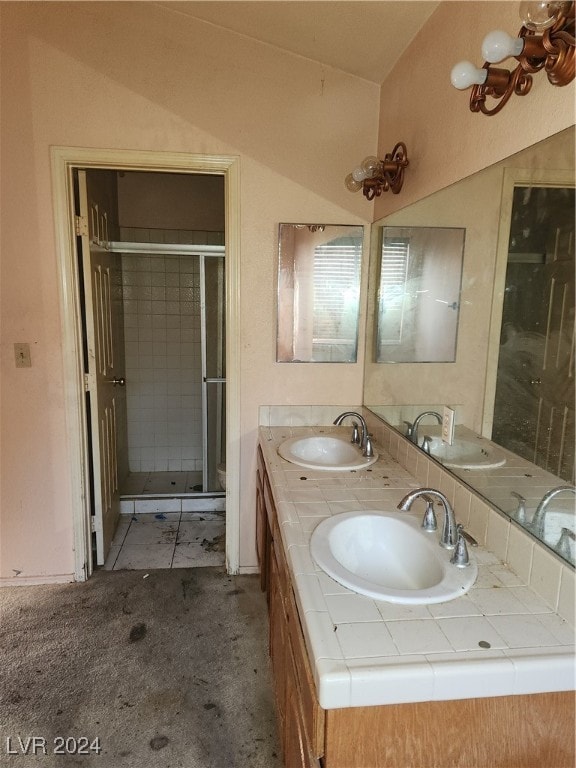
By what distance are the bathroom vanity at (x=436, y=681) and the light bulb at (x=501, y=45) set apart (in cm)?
112

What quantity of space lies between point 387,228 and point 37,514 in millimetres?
2142

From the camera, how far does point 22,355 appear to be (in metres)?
2.12

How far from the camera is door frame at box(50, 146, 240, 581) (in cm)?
201

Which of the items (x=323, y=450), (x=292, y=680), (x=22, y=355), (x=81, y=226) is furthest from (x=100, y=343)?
(x=292, y=680)

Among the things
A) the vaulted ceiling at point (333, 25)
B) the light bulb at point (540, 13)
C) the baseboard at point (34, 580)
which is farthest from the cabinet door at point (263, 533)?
the vaulted ceiling at point (333, 25)

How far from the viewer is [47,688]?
1683mm

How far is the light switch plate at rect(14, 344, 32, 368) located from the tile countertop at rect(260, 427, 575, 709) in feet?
5.43

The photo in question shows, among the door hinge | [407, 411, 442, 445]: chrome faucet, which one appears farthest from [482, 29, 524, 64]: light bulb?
the door hinge

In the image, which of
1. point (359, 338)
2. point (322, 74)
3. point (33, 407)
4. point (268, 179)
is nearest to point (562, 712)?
point (359, 338)

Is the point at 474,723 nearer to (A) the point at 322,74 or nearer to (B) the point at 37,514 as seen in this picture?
(B) the point at 37,514

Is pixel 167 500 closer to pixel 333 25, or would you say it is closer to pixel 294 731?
pixel 294 731

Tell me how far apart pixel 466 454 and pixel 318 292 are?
1.15 meters

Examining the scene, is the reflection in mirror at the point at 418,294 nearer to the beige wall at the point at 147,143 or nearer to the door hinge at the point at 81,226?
the beige wall at the point at 147,143

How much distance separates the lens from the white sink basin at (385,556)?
0.99 m
